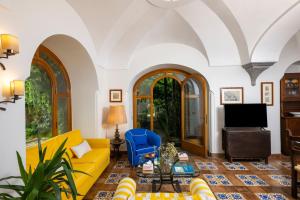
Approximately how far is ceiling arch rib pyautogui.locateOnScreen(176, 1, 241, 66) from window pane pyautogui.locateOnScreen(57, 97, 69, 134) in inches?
130

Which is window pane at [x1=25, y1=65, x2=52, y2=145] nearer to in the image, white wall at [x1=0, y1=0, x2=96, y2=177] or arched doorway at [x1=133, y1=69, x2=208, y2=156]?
white wall at [x1=0, y1=0, x2=96, y2=177]

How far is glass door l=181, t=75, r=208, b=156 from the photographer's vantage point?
16.0ft

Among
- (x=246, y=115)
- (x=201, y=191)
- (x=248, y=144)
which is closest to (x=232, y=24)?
(x=246, y=115)

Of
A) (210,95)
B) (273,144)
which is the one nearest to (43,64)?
(210,95)

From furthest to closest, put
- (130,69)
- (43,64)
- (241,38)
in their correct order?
(130,69), (241,38), (43,64)

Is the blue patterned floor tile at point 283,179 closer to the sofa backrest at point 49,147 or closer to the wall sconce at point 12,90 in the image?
the sofa backrest at point 49,147

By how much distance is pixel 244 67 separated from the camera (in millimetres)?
4781

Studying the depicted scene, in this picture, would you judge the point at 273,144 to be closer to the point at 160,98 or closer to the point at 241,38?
the point at 241,38

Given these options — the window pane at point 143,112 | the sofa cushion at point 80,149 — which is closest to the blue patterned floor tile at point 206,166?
the window pane at point 143,112

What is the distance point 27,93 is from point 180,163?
2.96 metres

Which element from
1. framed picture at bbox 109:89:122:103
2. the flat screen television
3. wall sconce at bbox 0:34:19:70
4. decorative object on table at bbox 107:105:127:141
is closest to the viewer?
wall sconce at bbox 0:34:19:70

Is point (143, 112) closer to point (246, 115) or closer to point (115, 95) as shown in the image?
point (115, 95)

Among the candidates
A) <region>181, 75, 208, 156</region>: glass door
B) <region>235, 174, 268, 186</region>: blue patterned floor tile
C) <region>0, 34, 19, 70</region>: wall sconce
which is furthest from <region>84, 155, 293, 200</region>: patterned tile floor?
<region>0, 34, 19, 70</region>: wall sconce

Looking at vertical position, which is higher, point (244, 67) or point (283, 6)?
point (283, 6)
